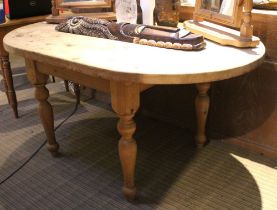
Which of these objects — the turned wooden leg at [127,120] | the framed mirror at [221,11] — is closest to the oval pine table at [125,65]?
the turned wooden leg at [127,120]

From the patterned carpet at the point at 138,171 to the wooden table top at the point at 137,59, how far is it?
1.86ft

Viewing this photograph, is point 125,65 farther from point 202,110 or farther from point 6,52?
point 6,52

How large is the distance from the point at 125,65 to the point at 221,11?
0.52m

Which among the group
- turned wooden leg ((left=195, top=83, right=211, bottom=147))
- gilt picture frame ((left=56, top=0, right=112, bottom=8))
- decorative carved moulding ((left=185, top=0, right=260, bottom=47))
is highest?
gilt picture frame ((left=56, top=0, right=112, bottom=8))

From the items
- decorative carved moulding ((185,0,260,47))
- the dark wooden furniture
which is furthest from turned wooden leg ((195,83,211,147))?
the dark wooden furniture

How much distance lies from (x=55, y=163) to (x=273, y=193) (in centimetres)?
98

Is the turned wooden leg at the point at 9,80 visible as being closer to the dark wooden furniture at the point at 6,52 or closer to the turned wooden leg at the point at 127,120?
the dark wooden furniture at the point at 6,52

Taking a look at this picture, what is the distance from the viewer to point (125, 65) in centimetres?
102

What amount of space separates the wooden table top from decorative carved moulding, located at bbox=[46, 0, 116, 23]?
0.32 meters

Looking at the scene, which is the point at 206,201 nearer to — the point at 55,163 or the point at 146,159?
the point at 146,159

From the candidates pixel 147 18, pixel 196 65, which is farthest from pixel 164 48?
pixel 147 18

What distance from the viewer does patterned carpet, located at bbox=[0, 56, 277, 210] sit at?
1340 millimetres

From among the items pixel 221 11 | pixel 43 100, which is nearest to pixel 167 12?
pixel 221 11

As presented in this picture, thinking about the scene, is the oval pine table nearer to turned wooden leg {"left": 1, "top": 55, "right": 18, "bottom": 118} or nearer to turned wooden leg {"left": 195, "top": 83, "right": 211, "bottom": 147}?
turned wooden leg {"left": 195, "top": 83, "right": 211, "bottom": 147}
